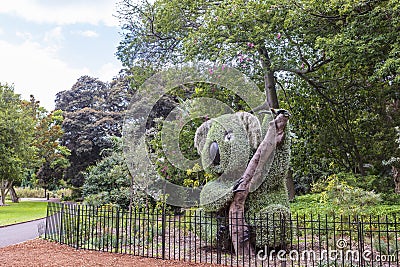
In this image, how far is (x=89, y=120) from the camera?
29297 mm

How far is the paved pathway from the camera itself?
1053cm

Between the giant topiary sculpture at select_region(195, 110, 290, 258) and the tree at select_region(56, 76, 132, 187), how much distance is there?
1930 centimetres

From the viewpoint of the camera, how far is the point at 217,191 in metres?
7.39

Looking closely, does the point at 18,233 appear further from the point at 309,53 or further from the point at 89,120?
the point at 89,120

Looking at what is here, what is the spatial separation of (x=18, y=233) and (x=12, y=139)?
37.1 feet

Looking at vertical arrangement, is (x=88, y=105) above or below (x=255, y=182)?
above

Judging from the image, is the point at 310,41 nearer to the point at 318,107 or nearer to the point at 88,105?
the point at 318,107

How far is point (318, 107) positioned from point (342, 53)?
19.9 feet

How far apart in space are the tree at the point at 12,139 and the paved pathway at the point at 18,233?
6793mm

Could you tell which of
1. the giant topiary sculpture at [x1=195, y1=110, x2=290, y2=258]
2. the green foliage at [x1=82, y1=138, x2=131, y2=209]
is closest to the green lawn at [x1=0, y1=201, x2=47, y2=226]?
the green foliage at [x1=82, y1=138, x2=131, y2=209]

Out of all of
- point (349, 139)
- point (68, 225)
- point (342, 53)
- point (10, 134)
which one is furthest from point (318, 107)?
point (10, 134)

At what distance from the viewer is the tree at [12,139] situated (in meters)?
20.5

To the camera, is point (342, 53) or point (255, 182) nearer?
point (255, 182)

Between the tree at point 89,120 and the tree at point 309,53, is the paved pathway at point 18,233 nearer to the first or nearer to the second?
the tree at point 309,53
